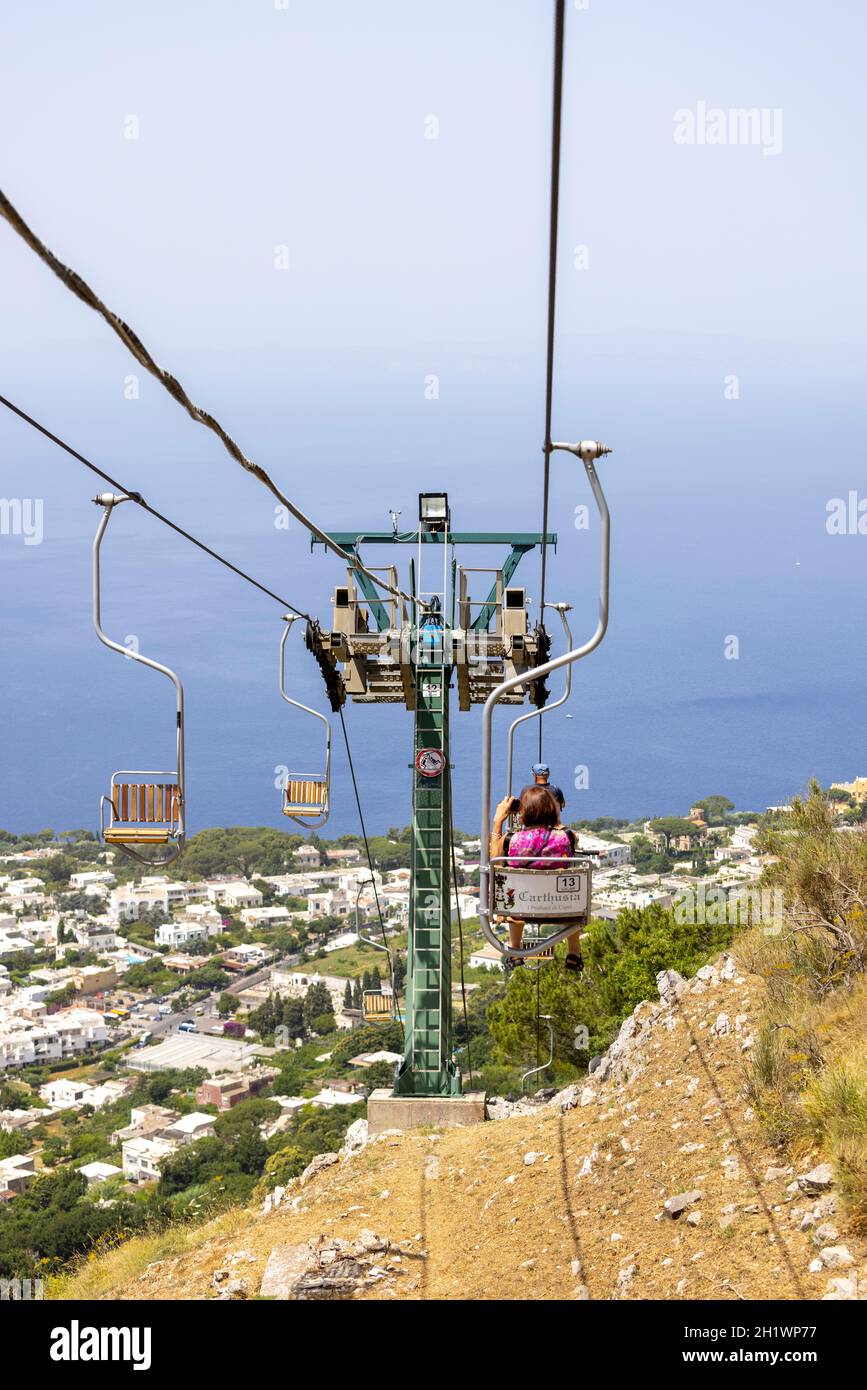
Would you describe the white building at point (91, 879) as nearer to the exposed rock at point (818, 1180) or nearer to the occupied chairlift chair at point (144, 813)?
the occupied chairlift chair at point (144, 813)

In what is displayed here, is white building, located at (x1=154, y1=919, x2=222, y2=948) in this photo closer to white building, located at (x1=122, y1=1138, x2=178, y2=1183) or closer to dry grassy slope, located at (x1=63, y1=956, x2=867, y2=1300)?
white building, located at (x1=122, y1=1138, x2=178, y2=1183)

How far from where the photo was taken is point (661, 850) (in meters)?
131

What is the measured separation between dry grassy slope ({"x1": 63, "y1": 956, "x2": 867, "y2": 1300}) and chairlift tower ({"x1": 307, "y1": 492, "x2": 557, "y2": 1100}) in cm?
292

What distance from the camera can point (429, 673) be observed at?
16.9 m

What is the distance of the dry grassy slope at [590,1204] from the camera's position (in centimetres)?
893

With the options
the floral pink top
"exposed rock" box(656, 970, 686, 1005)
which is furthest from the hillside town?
the floral pink top

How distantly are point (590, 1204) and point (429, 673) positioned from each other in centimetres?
775

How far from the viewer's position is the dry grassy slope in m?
8.93

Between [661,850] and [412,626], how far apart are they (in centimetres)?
11669

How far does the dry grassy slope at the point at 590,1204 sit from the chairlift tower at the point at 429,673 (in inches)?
115

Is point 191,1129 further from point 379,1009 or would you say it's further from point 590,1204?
point 590,1204

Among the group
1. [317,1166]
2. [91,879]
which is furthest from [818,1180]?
[91,879]

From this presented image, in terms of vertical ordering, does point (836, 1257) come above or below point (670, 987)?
above

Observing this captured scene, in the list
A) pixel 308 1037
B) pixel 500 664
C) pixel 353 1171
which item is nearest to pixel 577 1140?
pixel 353 1171
